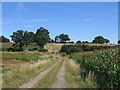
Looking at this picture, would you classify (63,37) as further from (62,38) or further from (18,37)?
(18,37)

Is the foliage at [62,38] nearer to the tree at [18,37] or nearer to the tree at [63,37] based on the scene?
the tree at [63,37]

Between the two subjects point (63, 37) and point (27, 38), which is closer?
point (27, 38)

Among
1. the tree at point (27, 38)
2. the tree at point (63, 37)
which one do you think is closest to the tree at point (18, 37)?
the tree at point (27, 38)

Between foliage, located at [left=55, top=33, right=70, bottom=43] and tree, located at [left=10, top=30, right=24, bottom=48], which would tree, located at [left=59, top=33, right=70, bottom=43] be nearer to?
foliage, located at [left=55, top=33, right=70, bottom=43]

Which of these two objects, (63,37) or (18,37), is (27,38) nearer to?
(18,37)

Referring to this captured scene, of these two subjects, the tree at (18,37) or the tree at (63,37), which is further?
the tree at (63,37)

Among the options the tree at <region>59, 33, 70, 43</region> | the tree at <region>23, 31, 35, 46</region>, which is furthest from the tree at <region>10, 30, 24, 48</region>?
the tree at <region>59, 33, 70, 43</region>

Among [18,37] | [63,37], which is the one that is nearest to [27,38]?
[18,37]

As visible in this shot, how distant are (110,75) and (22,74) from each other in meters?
8.45

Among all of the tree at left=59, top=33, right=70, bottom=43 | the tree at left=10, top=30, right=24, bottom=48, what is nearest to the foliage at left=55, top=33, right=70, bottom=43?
the tree at left=59, top=33, right=70, bottom=43

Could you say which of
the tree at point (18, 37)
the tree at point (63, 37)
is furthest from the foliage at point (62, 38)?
the tree at point (18, 37)

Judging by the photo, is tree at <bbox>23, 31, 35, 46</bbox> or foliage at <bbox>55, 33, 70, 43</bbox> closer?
tree at <bbox>23, 31, 35, 46</bbox>

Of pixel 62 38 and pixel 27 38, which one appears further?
pixel 62 38

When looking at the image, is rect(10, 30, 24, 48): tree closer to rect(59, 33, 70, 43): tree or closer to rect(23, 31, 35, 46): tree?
rect(23, 31, 35, 46): tree
